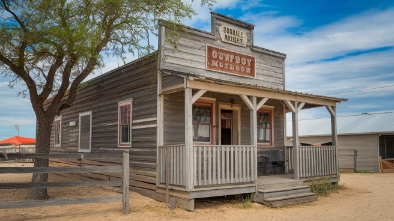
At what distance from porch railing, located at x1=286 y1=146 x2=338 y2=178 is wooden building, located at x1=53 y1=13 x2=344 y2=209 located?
0.11 ft

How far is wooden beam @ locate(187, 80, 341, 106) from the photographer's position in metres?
9.48

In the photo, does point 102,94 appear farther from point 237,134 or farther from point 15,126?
A: point 15,126

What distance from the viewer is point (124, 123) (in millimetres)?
12367

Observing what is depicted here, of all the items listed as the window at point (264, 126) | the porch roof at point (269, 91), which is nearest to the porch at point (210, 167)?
the porch roof at point (269, 91)

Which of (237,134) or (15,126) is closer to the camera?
(237,134)

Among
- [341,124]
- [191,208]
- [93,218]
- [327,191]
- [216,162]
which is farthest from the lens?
[341,124]

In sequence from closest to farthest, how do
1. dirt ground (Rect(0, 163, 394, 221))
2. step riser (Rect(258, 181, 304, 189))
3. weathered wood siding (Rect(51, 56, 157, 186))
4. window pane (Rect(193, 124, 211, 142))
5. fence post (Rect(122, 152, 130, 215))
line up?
dirt ground (Rect(0, 163, 394, 221))
fence post (Rect(122, 152, 130, 215))
step riser (Rect(258, 181, 304, 189))
weathered wood siding (Rect(51, 56, 157, 186))
window pane (Rect(193, 124, 211, 142))

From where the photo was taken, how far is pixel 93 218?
8141 millimetres

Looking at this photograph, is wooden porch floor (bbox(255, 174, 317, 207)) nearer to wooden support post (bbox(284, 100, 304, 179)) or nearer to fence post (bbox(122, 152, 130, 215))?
wooden support post (bbox(284, 100, 304, 179))

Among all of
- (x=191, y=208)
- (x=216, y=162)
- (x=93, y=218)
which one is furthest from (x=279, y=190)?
(x=93, y=218)

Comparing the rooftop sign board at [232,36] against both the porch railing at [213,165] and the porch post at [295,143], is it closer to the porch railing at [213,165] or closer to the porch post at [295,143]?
the porch post at [295,143]

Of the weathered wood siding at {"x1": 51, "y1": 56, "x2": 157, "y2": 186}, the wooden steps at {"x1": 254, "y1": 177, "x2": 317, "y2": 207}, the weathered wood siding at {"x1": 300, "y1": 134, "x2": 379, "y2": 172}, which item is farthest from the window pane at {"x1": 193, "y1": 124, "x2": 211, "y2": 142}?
the weathered wood siding at {"x1": 300, "y1": 134, "x2": 379, "y2": 172}

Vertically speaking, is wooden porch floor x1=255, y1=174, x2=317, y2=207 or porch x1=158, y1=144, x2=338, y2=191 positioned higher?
porch x1=158, y1=144, x2=338, y2=191

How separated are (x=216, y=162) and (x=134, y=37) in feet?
14.9
